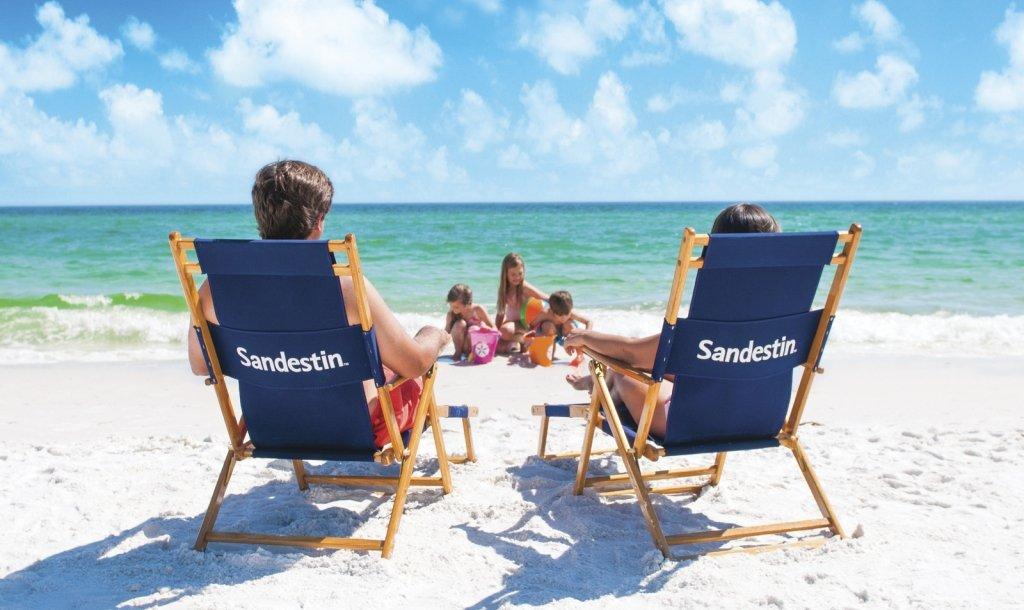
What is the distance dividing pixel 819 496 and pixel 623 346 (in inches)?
36.0

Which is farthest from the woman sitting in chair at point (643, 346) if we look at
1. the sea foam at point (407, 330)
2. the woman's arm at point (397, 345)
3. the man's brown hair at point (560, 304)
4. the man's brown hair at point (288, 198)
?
the sea foam at point (407, 330)

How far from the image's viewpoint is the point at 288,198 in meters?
2.66

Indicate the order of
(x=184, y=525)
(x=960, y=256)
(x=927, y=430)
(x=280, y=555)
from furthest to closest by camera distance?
(x=960, y=256) → (x=927, y=430) → (x=184, y=525) → (x=280, y=555)

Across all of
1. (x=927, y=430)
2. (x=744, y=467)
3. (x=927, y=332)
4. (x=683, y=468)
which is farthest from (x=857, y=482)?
(x=927, y=332)

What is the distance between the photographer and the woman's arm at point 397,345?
106 inches

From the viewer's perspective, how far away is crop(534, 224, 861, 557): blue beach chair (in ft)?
8.50

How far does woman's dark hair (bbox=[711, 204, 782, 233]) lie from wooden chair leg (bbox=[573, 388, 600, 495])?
A: 85 cm

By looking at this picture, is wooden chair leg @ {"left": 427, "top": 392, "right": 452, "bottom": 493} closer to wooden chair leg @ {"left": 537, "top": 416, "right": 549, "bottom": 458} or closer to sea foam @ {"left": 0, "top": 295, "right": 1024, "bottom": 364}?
wooden chair leg @ {"left": 537, "top": 416, "right": 549, "bottom": 458}

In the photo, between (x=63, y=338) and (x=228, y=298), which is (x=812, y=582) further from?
(x=63, y=338)

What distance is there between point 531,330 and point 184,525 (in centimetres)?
438

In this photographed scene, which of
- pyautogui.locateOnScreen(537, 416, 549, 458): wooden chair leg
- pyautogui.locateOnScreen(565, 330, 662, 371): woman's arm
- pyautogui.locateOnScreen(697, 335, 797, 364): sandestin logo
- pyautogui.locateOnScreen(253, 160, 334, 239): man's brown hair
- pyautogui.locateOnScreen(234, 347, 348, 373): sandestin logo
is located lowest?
pyautogui.locateOnScreen(537, 416, 549, 458): wooden chair leg

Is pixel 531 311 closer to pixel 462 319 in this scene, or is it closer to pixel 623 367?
pixel 462 319

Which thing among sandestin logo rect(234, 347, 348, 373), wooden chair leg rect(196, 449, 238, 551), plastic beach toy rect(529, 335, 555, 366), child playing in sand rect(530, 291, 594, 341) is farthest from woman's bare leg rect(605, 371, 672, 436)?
child playing in sand rect(530, 291, 594, 341)

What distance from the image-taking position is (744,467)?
372 cm
